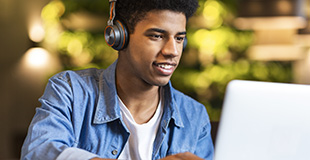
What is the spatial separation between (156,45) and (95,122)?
0.29 m

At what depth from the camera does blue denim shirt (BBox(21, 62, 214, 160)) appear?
1.14m

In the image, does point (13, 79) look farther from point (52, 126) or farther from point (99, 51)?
point (52, 126)

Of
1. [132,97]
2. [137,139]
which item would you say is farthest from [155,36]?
[137,139]

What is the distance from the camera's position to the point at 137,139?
1349 mm

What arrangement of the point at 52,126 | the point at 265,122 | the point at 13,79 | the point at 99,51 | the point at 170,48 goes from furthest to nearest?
the point at 13,79, the point at 99,51, the point at 170,48, the point at 52,126, the point at 265,122

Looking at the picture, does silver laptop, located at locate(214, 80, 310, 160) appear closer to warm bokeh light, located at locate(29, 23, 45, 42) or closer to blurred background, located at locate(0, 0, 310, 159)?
blurred background, located at locate(0, 0, 310, 159)

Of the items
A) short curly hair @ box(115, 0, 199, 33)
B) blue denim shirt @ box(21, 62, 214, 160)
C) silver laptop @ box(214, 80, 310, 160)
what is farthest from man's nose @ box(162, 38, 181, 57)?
silver laptop @ box(214, 80, 310, 160)

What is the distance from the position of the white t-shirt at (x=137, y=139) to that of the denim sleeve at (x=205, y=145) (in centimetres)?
20

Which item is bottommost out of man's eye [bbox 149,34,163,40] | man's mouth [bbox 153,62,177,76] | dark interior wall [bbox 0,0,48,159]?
dark interior wall [bbox 0,0,48,159]

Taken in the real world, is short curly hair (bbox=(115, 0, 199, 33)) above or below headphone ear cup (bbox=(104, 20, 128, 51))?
above

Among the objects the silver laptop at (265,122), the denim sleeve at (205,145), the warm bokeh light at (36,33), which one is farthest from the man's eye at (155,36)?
the warm bokeh light at (36,33)

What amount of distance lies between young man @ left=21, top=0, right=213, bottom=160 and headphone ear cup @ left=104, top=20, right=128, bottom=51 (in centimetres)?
→ 2

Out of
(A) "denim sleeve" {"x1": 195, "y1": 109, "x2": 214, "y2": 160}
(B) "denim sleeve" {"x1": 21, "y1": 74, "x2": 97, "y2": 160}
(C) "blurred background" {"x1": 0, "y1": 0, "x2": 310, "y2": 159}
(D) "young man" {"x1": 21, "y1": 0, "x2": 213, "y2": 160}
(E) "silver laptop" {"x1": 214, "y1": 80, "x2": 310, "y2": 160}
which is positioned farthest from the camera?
(C) "blurred background" {"x1": 0, "y1": 0, "x2": 310, "y2": 159}

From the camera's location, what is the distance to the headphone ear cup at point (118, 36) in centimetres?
132
